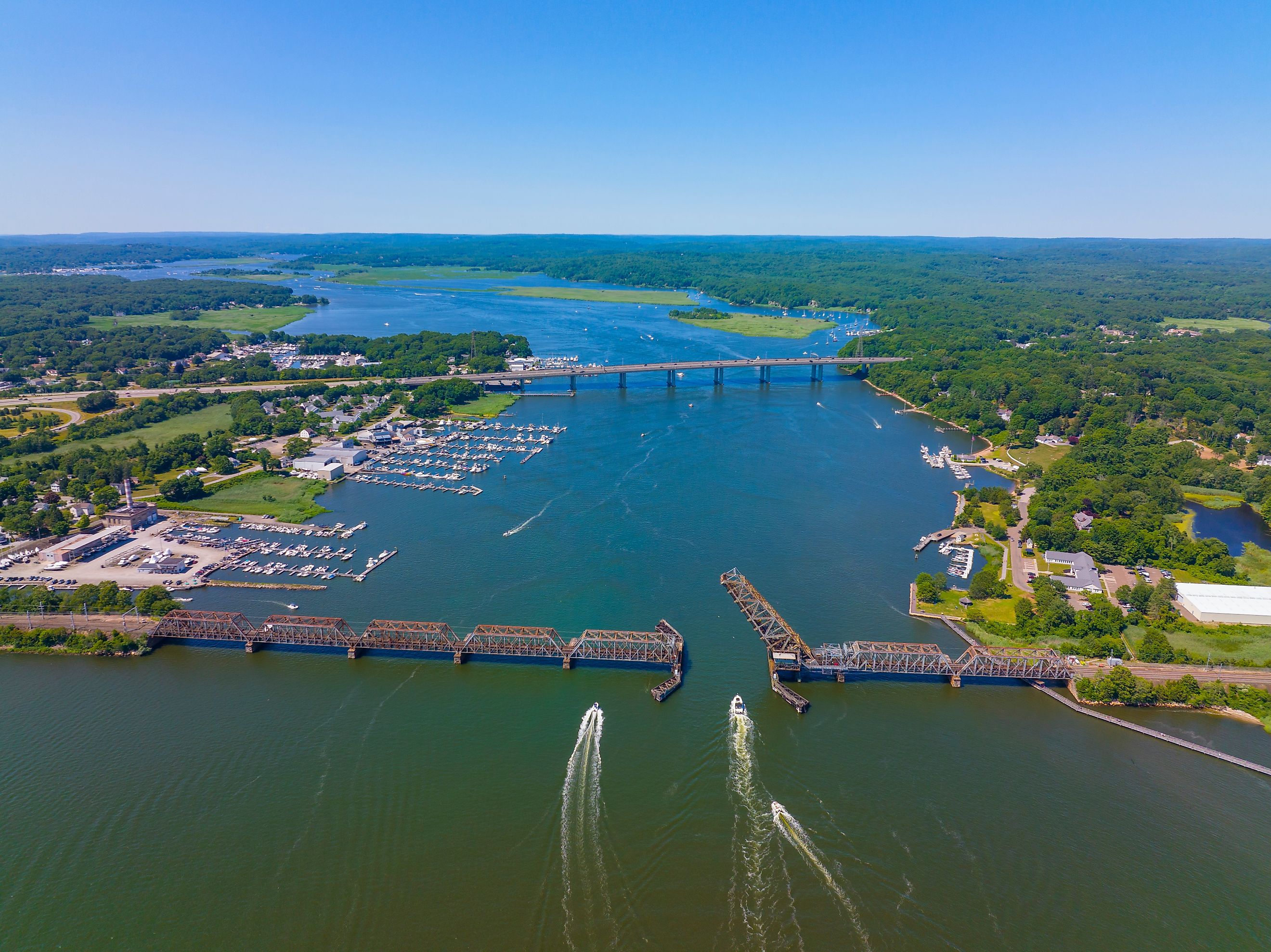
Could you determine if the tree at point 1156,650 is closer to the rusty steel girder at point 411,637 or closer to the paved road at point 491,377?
the rusty steel girder at point 411,637

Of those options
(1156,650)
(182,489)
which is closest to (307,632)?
(182,489)

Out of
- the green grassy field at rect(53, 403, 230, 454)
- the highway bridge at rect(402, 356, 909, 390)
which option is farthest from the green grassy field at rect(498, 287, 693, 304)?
the green grassy field at rect(53, 403, 230, 454)

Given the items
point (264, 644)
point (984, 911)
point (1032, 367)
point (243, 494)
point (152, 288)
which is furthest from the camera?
point (152, 288)

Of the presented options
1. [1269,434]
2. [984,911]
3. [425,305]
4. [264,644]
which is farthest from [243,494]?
[425,305]

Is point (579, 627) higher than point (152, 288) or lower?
lower

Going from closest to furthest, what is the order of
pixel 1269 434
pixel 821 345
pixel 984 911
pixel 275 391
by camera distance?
pixel 984 911, pixel 1269 434, pixel 275 391, pixel 821 345

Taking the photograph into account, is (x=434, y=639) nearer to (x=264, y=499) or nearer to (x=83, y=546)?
(x=83, y=546)

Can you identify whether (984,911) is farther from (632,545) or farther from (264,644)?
(264,644)
